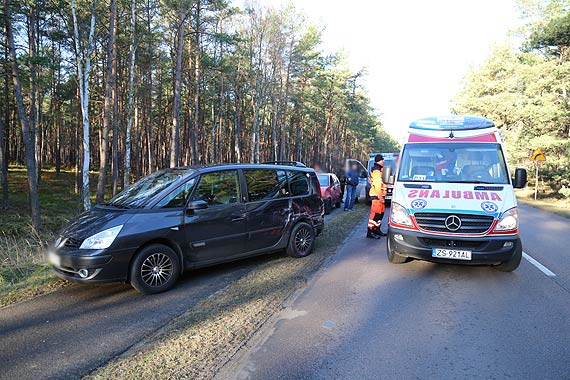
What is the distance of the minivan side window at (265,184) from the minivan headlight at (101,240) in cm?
239

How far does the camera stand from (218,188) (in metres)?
6.21

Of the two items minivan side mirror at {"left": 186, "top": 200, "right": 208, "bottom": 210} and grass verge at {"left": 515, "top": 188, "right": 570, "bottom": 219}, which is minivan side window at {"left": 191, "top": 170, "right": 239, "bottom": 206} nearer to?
minivan side mirror at {"left": 186, "top": 200, "right": 208, "bottom": 210}

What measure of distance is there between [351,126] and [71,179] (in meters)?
39.2

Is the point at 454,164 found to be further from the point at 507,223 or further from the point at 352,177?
the point at 352,177

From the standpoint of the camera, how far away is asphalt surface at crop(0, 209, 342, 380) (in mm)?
3400

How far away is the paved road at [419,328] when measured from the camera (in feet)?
10.8

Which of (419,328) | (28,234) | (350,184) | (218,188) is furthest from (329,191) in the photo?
(419,328)

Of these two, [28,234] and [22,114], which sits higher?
[22,114]

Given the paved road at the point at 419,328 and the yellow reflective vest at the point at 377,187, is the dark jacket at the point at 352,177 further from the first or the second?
the paved road at the point at 419,328

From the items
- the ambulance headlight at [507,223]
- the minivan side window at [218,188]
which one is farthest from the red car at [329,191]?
the ambulance headlight at [507,223]

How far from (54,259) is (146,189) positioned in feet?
5.37

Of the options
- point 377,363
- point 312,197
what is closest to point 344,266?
point 312,197

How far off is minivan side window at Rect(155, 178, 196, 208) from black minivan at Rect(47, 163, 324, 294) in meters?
0.01

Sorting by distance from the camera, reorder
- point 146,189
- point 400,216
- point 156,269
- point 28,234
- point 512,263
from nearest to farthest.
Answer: point 156,269 < point 512,263 < point 146,189 < point 400,216 < point 28,234
